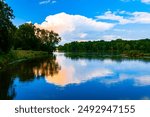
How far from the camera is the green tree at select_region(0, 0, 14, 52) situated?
45.5 m

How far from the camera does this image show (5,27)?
4594 centimetres

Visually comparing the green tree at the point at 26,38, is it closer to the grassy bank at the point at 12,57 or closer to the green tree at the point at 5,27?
the grassy bank at the point at 12,57

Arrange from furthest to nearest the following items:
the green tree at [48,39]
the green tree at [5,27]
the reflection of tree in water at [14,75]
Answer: the green tree at [48,39] → the green tree at [5,27] → the reflection of tree in water at [14,75]

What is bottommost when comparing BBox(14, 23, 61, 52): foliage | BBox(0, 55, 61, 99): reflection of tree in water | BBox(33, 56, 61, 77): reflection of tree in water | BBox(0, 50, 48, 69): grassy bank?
BBox(33, 56, 61, 77): reflection of tree in water

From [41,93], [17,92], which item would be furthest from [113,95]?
[17,92]

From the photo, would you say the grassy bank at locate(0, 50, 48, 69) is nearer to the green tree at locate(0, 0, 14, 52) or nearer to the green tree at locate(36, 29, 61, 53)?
the green tree at locate(0, 0, 14, 52)

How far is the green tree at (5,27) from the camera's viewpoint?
149 ft

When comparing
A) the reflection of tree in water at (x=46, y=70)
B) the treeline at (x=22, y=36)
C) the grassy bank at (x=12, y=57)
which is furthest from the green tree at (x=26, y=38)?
the reflection of tree in water at (x=46, y=70)

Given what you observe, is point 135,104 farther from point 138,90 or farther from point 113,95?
point 138,90

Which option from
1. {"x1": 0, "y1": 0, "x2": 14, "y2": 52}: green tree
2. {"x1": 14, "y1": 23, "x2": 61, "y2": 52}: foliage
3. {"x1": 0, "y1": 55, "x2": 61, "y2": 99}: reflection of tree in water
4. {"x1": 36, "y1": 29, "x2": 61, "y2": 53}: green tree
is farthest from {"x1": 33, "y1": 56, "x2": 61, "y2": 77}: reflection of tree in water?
{"x1": 36, "y1": 29, "x2": 61, "y2": 53}: green tree

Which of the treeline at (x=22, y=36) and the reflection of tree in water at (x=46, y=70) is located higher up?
the treeline at (x=22, y=36)

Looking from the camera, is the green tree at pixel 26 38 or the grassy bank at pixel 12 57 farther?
the green tree at pixel 26 38

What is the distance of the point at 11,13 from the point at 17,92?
3201 centimetres

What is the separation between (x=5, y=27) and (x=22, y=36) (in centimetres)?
5570
